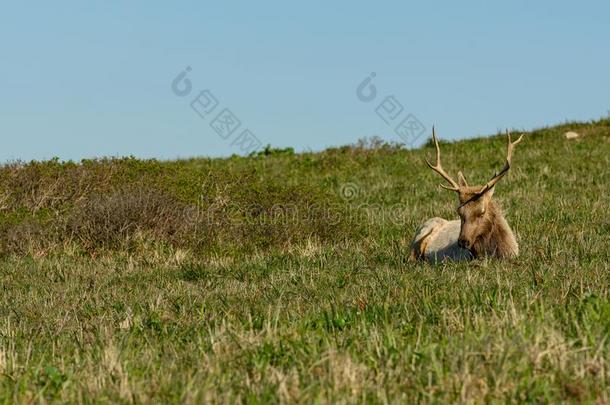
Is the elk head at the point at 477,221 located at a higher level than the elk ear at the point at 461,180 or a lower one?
lower

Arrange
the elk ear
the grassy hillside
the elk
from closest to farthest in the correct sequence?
the grassy hillside
the elk
the elk ear

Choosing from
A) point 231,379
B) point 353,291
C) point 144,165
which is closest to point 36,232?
point 144,165

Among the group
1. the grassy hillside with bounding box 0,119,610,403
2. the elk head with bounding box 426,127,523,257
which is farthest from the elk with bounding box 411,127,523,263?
the grassy hillside with bounding box 0,119,610,403

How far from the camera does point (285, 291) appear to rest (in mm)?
8523

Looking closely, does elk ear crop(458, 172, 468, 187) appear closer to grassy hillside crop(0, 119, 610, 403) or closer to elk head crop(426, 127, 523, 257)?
elk head crop(426, 127, 523, 257)

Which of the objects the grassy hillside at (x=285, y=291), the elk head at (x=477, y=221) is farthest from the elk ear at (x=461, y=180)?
the grassy hillside at (x=285, y=291)

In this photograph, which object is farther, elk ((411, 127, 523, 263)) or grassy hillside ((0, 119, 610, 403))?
elk ((411, 127, 523, 263))

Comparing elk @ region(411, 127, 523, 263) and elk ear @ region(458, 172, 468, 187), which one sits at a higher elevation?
elk ear @ region(458, 172, 468, 187)

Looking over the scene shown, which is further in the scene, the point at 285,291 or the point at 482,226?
the point at 482,226

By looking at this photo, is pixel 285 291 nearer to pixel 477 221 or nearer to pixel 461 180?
pixel 477 221

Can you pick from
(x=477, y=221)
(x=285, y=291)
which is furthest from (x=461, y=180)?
(x=285, y=291)

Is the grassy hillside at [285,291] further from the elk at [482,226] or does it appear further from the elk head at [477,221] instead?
the elk head at [477,221]

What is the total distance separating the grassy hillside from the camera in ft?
15.0

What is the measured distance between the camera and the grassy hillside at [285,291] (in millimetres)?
4574
